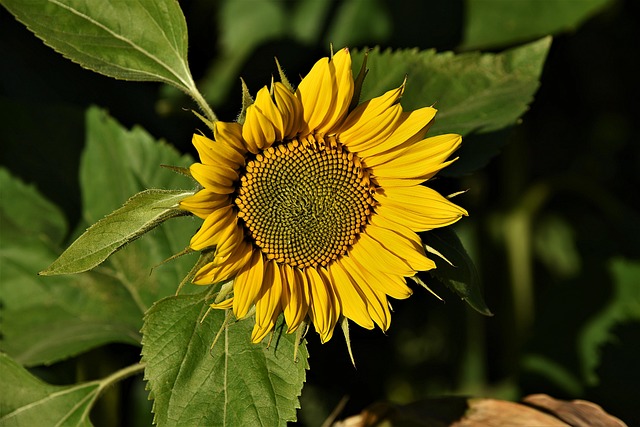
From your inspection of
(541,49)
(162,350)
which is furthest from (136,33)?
(541,49)

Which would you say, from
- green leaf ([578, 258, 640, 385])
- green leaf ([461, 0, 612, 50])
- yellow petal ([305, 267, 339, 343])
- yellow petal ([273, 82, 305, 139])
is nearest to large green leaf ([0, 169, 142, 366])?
yellow petal ([305, 267, 339, 343])

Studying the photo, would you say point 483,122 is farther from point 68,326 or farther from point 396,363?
point 396,363

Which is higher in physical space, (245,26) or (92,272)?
(245,26)

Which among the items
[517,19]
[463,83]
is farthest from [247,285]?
[517,19]

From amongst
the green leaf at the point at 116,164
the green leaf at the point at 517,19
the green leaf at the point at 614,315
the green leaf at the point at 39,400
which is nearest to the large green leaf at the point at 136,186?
the green leaf at the point at 116,164

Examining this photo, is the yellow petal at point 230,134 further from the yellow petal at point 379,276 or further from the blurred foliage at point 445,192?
the blurred foliage at point 445,192

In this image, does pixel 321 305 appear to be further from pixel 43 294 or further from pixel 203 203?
pixel 43 294
